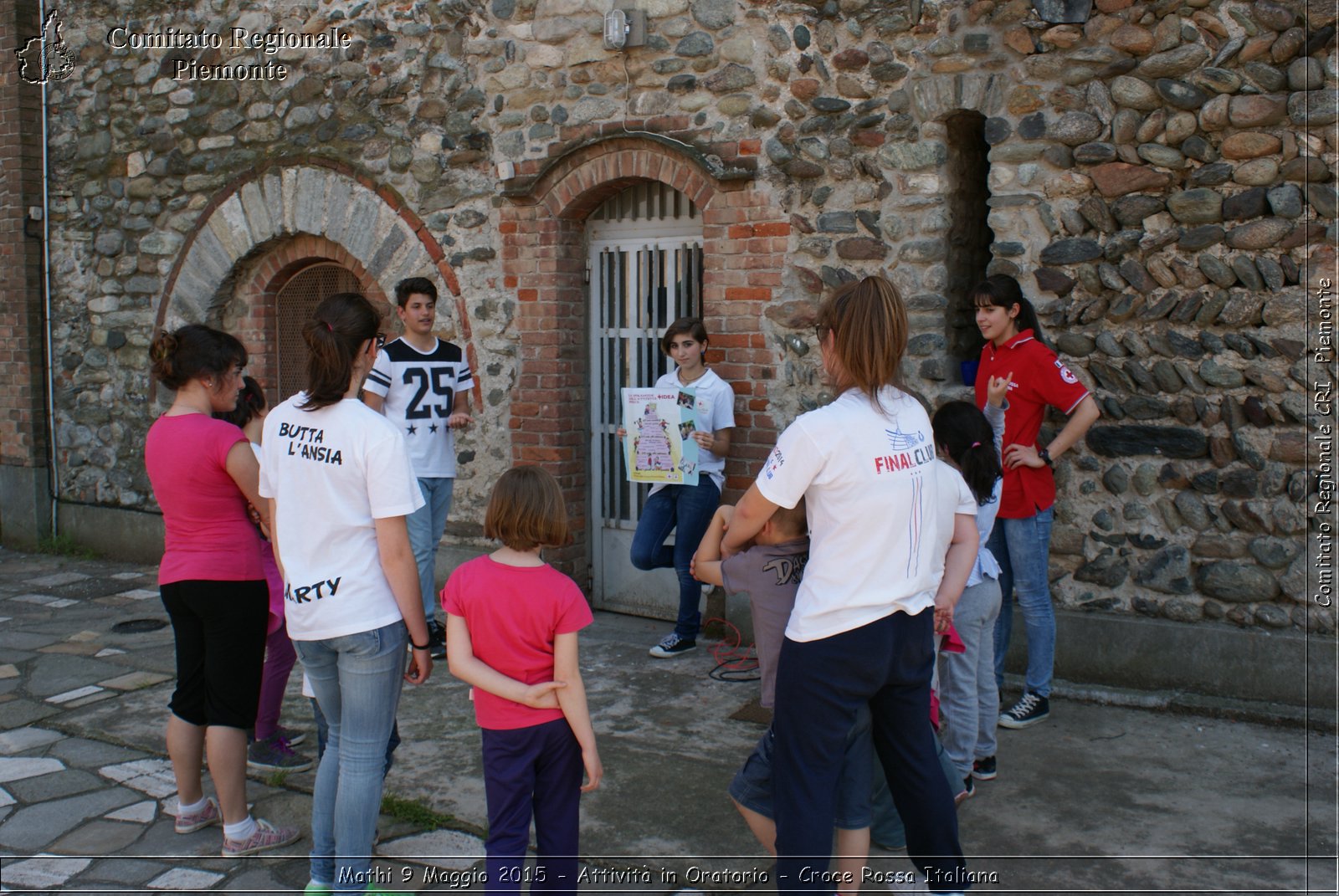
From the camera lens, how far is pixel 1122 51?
5.17 meters

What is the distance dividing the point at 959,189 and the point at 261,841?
4.35 m

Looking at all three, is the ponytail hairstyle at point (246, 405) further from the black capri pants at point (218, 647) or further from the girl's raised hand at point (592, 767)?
the girl's raised hand at point (592, 767)

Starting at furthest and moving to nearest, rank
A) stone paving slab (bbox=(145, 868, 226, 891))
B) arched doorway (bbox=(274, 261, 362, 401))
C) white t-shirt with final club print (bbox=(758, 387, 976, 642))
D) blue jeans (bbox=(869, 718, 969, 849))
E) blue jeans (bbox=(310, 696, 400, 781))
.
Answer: arched doorway (bbox=(274, 261, 362, 401)), stone paving slab (bbox=(145, 868, 226, 891)), blue jeans (bbox=(869, 718, 969, 849)), blue jeans (bbox=(310, 696, 400, 781)), white t-shirt with final club print (bbox=(758, 387, 976, 642))

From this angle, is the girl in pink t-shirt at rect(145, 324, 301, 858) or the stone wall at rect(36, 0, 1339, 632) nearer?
the girl in pink t-shirt at rect(145, 324, 301, 858)

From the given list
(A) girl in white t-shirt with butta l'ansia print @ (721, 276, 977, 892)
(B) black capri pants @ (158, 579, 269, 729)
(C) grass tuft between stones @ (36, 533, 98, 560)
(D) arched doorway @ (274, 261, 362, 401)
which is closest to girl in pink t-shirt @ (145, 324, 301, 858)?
(B) black capri pants @ (158, 579, 269, 729)

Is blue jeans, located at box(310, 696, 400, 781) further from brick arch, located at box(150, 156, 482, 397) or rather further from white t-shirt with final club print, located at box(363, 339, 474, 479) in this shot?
brick arch, located at box(150, 156, 482, 397)

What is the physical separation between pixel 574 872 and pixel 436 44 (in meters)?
5.66

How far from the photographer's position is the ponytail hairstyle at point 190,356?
3883mm

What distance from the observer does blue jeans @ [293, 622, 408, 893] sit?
3287 millimetres

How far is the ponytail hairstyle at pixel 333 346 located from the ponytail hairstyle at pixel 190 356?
2.23 ft

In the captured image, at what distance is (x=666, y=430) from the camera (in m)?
6.02

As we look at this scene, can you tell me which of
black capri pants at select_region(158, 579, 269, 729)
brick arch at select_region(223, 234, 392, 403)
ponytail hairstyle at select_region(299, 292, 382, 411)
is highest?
brick arch at select_region(223, 234, 392, 403)

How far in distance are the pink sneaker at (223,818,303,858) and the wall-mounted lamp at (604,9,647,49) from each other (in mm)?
4481

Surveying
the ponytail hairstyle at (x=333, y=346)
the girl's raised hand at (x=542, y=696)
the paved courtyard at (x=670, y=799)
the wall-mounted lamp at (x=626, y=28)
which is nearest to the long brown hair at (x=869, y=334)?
the girl's raised hand at (x=542, y=696)
